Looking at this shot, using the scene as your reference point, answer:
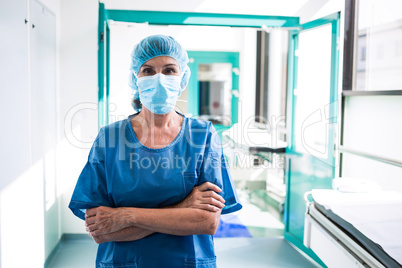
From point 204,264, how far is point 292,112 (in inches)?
79.0

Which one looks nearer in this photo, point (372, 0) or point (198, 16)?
point (372, 0)

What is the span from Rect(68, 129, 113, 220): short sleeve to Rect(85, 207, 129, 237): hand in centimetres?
3

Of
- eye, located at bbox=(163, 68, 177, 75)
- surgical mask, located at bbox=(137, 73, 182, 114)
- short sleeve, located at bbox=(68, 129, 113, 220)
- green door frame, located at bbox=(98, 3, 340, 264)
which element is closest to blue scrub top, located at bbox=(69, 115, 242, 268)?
short sleeve, located at bbox=(68, 129, 113, 220)

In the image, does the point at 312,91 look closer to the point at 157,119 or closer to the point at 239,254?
the point at 239,254

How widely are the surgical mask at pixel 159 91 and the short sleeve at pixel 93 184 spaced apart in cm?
20

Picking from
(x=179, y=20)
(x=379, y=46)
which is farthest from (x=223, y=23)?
(x=379, y=46)

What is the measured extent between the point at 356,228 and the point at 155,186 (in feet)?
2.76

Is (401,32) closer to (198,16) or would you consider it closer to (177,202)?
(198,16)

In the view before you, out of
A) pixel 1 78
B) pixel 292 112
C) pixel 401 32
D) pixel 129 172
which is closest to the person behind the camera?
pixel 129 172

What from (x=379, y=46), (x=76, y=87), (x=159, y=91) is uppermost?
(x=379, y=46)

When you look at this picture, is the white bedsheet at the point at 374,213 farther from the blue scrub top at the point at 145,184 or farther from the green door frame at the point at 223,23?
the green door frame at the point at 223,23

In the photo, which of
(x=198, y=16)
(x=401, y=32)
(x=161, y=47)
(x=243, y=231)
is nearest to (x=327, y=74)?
(x=401, y=32)

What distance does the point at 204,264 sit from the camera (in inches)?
42.2

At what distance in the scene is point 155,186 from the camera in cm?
102
